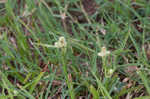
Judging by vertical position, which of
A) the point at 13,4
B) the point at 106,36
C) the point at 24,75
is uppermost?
the point at 13,4

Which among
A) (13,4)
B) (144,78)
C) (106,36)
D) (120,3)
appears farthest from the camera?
(13,4)

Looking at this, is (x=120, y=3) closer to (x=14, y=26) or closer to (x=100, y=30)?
(x=100, y=30)

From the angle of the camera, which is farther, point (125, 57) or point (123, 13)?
point (123, 13)

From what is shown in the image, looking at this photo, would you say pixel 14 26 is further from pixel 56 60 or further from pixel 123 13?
pixel 123 13

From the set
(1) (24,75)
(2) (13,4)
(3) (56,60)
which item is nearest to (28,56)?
(1) (24,75)

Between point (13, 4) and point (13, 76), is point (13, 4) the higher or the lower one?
the higher one

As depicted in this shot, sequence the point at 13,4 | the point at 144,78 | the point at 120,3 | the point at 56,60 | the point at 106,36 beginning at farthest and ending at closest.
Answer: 1. the point at 13,4
2. the point at 120,3
3. the point at 106,36
4. the point at 56,60
5. the point at 144,78
